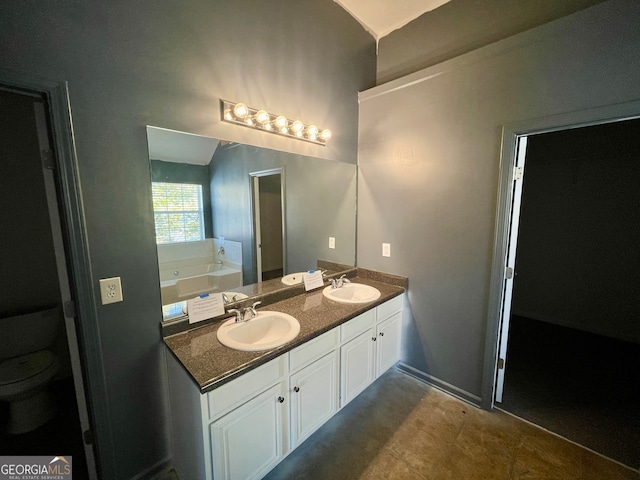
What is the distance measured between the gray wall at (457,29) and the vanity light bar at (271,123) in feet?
3.18

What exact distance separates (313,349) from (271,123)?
149cm

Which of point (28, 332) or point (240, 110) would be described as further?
point (28, 332)

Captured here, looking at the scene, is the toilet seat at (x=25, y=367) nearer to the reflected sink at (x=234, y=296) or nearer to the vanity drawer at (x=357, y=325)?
the reflected sink at (x=234, y=296)

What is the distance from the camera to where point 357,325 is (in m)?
1.81

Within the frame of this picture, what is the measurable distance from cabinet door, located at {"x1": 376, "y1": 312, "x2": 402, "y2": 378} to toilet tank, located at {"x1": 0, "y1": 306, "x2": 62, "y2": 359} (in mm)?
2552

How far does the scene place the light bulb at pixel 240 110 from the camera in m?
1.54

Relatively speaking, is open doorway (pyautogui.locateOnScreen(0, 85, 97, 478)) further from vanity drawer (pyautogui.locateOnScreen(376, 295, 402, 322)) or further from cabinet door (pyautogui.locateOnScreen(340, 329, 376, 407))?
vanity drawer (pyautogui.locateOnScreen(376, 295, 402, 322))

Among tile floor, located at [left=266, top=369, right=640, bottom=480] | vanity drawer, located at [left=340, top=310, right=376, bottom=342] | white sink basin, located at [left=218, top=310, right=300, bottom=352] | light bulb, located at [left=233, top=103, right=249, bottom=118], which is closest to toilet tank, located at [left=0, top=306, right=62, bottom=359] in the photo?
white sink basin, located at [left=218, top=310, right=300, bottom=352]

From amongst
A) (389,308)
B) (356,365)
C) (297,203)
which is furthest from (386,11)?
(356,365)

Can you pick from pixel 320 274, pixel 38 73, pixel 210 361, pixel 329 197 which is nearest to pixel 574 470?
pixel 320 274

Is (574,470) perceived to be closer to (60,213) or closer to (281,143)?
(281,143)

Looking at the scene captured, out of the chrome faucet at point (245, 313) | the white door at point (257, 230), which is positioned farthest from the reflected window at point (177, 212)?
the chrome faucet at point (245, 313)

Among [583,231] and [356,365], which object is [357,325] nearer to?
[356,365]

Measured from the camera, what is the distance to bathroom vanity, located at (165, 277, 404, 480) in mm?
1116
